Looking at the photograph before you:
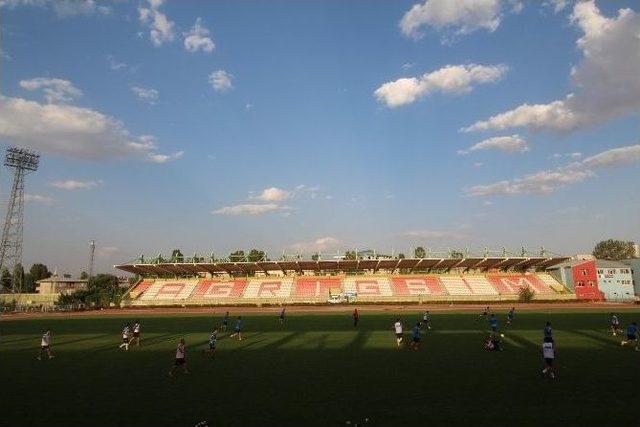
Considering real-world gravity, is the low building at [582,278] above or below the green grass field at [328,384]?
above

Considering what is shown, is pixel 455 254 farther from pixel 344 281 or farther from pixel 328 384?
pixel 328 384

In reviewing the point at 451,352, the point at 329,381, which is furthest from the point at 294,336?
the point at 329,381

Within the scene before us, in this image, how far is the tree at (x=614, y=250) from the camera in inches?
5586

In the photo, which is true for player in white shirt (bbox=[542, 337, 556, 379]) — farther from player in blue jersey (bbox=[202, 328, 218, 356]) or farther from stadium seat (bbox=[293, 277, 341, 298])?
stadium seat (bbox=[293, 277, 341, 298])

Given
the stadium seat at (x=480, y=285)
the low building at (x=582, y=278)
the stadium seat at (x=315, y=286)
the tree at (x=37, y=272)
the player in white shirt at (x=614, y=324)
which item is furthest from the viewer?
the tree at (x=37, y=272)

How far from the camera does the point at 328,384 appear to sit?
Result: 15.1 metres

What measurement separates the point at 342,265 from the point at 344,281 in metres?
3.05

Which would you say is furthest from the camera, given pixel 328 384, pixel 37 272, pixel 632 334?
pixel 37 272

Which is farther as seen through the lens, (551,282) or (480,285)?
(551,282)

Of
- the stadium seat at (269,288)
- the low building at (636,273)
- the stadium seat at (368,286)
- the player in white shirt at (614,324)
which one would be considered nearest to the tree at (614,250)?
the low building at (636,273)

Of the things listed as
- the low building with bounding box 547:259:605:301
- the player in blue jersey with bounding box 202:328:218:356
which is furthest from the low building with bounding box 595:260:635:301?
the player in blue jersey with bounding box 202:328:218:356

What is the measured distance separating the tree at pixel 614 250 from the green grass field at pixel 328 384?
5675 inches

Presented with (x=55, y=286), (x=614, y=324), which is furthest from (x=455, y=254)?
(x=55, y=286)

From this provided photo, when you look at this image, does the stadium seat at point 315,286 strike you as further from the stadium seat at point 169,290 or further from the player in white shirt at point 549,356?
the player in white shirt at point 549,356
